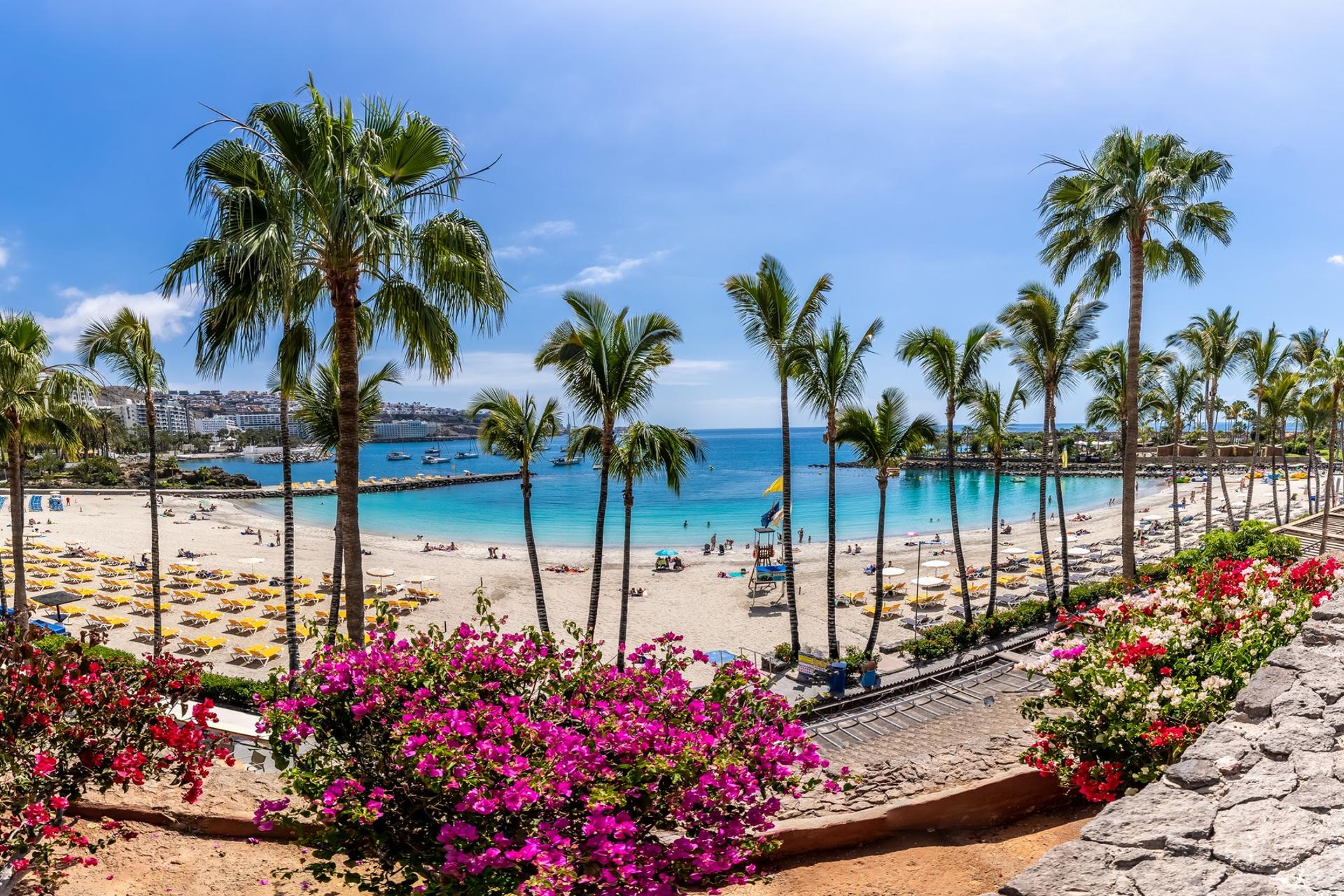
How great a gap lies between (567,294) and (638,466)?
4379 millimetres

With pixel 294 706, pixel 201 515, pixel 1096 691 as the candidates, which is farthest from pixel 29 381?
pixel 201 515

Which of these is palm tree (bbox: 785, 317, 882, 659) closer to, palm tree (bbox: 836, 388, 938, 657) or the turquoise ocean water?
palm tree (bbox: 836, 388, 938, 657)

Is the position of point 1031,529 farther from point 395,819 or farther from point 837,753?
point 395,819

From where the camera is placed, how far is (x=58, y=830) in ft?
14.6

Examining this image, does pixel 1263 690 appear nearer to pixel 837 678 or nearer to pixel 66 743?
pixel 66 743

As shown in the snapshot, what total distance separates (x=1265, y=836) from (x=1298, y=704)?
1.79 m

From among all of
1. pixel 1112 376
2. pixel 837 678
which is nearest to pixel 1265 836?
pixel 837 678

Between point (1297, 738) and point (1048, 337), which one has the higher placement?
point (1048, 337)

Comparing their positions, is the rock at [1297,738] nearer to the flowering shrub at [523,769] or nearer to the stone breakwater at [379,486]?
the flowering shrub at [523,769]

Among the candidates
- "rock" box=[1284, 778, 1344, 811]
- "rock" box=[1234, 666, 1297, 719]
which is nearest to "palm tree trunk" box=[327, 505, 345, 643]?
"rock" box=[1284, 778, 1344, 811]

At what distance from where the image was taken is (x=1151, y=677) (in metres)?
5.51

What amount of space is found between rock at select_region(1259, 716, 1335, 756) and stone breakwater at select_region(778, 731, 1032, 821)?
2.71 m

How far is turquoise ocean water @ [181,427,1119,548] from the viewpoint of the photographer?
5681 cm

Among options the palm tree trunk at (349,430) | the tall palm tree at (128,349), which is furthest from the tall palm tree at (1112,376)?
the tall palm tree at (128,349)
